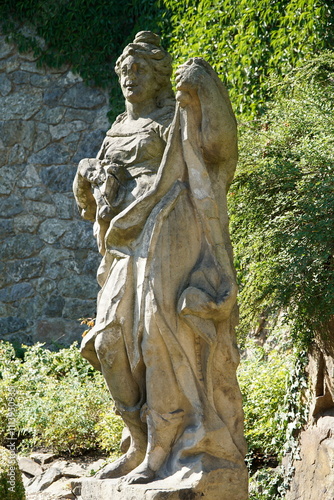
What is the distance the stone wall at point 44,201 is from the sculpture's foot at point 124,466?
4.90m

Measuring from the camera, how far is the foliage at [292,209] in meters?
4.63

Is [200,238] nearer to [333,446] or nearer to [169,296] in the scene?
[169,296]

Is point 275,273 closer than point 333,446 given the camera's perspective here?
No

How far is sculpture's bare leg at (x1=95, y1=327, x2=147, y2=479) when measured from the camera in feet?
11.6

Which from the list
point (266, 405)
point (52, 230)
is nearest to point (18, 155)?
point (52, 230)

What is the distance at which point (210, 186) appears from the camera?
3.62 metres

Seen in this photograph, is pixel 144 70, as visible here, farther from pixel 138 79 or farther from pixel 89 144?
pixel 89 144

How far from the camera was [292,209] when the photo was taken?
504 centimetres

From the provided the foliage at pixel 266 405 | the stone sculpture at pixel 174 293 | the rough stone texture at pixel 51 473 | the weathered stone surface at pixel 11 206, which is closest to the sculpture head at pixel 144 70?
the stone sculpture at pixel 174 293

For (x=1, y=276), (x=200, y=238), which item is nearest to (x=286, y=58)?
(x=200, y=238)

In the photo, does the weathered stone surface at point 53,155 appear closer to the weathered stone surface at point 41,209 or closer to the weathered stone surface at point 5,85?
the weathered stone surface at point 41,209

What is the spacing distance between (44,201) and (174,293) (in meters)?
5.42

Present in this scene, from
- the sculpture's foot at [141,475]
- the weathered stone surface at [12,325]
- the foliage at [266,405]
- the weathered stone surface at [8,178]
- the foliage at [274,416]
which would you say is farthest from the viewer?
the weathered stone surface at [8,178]

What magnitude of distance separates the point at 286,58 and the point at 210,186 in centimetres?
285
